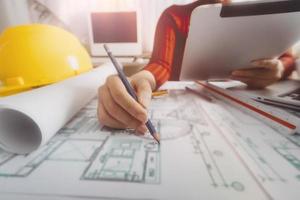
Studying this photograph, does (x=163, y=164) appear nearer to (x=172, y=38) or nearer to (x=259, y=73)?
(x=259, y=73)

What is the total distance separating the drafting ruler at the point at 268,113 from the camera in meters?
0.29

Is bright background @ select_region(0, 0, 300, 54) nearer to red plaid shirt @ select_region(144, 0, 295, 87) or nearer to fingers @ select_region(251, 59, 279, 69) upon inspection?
red plaid shirt @ select_region(144, 0, 295, 87)

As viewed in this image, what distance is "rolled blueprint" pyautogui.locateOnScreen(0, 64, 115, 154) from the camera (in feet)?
0.83

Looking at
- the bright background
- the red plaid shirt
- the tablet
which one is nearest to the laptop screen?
the bright background

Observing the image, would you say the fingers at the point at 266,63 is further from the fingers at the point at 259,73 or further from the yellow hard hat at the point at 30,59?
the yellow hard hat at the point at 30,59

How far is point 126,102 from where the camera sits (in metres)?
0.29

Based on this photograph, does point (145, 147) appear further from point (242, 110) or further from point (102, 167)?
point (242, 110)

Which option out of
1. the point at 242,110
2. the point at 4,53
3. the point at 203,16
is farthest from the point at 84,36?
the point at 242,110

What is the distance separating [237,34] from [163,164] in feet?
1.17

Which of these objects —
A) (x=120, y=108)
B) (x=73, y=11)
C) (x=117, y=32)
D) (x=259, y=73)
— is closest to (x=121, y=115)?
(x=120, y=108)

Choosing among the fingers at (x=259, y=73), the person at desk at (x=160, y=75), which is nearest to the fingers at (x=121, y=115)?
the person at desk at (x=160, y=75)

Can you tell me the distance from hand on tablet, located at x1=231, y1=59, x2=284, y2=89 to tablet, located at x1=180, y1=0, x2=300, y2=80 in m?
0.03

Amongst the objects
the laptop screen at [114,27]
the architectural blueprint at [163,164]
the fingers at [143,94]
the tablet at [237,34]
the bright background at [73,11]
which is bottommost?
the architectural blueprint at [163,164]

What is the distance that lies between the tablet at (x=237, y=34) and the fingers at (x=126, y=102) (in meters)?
0.23
